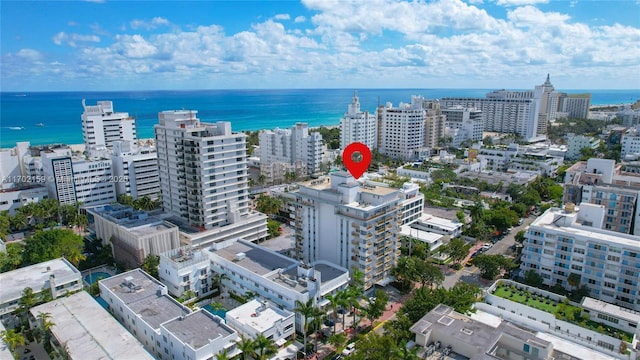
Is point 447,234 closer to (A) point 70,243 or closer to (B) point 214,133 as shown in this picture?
(B) point 214,133

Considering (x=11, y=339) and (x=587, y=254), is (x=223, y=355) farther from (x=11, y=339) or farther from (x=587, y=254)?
(x=587, y=254)

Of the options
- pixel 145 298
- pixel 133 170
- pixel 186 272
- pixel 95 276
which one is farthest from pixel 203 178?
pixel 133 170

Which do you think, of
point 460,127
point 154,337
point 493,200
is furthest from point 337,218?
point 460,127

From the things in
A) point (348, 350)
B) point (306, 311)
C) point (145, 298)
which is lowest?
point (348, 350)

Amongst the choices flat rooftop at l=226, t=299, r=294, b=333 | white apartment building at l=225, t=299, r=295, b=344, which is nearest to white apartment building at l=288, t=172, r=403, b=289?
A: white apartment building at l=225, t=299, r=295, b=344

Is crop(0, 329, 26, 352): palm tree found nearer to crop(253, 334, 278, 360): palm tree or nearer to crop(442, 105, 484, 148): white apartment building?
crop(253, 334, 278, 360): palm tree

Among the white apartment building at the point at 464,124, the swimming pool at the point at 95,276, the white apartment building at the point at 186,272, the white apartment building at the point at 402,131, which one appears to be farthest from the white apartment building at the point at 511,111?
the swimming pool at the point at 95,276

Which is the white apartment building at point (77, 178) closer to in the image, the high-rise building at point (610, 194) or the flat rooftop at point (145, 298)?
the flat rooftop at point (145, 298)
